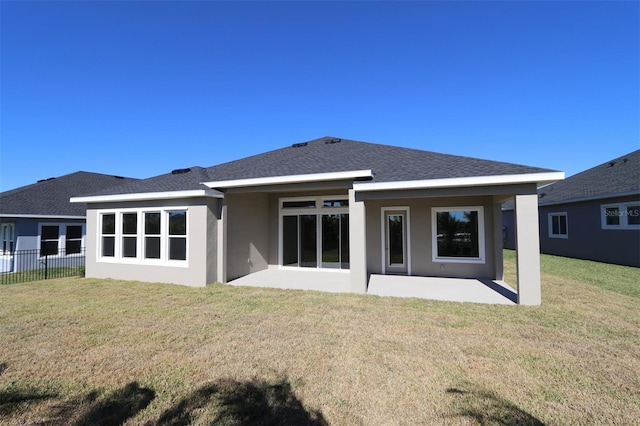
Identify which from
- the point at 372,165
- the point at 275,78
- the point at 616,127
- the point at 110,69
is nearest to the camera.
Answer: the point at 372,165

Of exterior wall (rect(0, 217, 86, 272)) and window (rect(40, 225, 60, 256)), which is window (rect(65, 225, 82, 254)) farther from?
exterior wall (rect(0, 217, 86, 272))

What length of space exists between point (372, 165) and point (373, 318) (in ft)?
19.0

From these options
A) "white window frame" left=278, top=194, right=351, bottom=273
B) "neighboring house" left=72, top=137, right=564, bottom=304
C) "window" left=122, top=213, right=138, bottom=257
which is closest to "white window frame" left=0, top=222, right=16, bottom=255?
"neighboring house" left=72, top=137, right=564, bottom=304

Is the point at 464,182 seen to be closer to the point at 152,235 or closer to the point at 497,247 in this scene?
the point at 497,247

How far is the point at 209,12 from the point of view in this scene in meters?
10.8

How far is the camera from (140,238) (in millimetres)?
10852

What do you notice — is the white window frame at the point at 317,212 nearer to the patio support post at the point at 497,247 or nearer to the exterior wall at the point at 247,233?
the exterior wall at the point at 247,233

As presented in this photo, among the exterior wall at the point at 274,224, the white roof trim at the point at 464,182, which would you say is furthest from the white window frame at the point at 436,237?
the exterior wall at the point at 274,224

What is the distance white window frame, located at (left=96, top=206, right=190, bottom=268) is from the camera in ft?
33.7

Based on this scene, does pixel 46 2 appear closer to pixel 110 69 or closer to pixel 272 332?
pixel 110 69

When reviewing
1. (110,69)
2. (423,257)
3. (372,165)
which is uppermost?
(110,69)

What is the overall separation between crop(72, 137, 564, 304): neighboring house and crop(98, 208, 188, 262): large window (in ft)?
0.13

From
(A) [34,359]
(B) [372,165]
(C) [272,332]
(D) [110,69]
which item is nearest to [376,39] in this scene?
(B) [372,165]

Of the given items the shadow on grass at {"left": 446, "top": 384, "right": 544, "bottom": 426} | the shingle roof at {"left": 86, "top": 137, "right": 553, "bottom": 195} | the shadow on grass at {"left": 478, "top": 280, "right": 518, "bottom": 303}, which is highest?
the shingle roof at {"left": 86, "top": 137, "right": 553, "bottom": 195}
